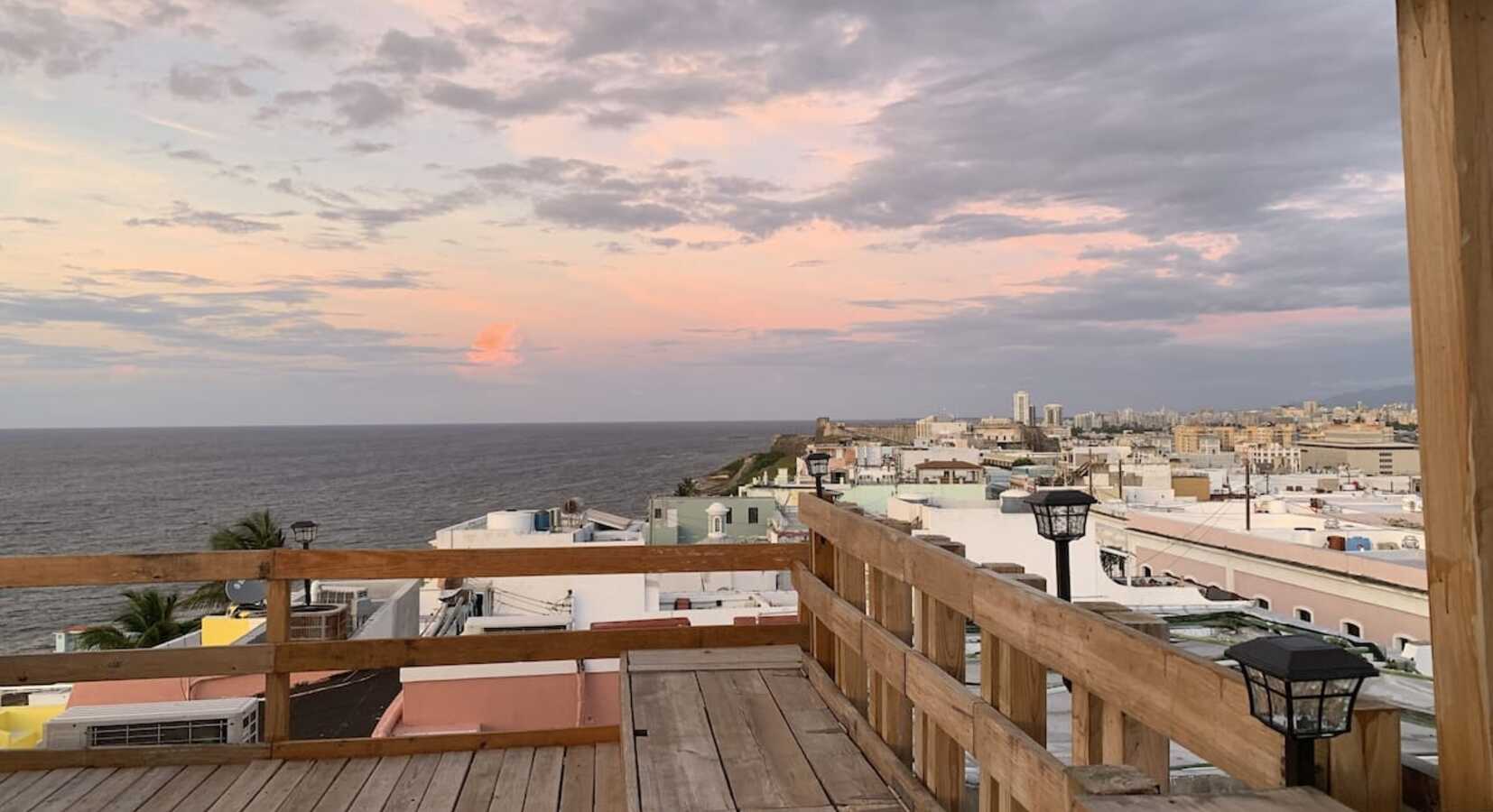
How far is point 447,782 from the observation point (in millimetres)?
3662

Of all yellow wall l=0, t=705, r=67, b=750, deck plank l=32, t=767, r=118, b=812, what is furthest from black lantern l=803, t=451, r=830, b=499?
yellow wall l=0, t=705, r=67, b=750

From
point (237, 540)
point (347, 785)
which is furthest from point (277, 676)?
point (237, 540)

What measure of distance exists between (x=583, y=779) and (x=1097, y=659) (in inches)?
98.1

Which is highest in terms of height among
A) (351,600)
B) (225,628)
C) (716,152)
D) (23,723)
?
(716,152)

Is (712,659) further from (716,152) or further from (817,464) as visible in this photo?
(716,152)

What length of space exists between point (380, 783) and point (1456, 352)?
3613mm

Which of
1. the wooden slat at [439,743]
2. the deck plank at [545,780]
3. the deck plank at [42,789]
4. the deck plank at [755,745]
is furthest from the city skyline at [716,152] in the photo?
the deck plank at [42,789]

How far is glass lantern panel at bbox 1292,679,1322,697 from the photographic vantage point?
1.19 m

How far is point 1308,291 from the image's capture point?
55.6 ft

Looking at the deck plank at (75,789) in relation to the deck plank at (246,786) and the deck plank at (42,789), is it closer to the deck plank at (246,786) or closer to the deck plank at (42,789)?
the deck plank at (42,789)

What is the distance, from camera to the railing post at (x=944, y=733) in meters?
2.58

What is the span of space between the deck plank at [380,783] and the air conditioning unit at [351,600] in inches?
676

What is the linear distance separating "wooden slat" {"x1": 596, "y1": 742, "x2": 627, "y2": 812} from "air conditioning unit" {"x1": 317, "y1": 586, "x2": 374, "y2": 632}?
1737 cm

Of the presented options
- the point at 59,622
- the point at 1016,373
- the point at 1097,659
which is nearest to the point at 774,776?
the point at 1097,659
